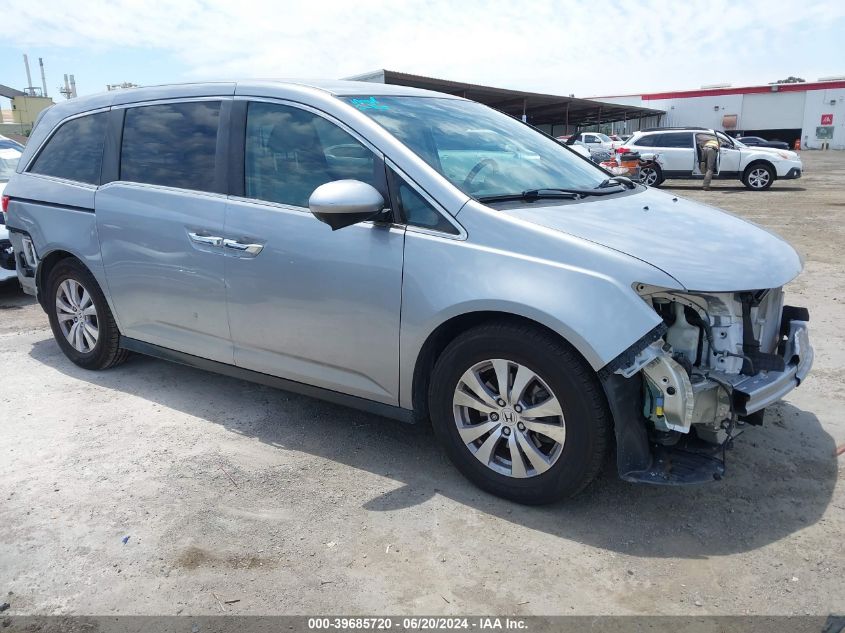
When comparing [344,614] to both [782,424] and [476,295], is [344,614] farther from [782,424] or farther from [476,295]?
[782,424]

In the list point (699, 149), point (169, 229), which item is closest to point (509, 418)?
point (169, 229)

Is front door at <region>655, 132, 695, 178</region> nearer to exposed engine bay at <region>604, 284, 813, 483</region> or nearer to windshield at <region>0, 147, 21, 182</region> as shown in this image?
windshield at <region>0, 147, 21, 182</region>

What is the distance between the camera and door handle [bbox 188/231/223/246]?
3.71 meters

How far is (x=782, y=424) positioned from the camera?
3.83 meters

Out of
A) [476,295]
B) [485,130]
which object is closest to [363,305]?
[476,295]

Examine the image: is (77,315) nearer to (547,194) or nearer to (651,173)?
(547,194)

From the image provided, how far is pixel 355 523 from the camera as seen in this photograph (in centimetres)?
298

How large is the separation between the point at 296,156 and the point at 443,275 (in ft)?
3.78

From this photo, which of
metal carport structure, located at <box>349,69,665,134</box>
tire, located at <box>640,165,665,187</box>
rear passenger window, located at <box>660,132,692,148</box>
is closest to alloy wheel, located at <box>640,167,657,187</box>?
tire, located at <box>640,165,665,187</box>

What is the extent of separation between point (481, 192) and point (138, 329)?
2.54m

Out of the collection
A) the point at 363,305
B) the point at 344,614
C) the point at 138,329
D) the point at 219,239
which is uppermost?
the point at 219,239

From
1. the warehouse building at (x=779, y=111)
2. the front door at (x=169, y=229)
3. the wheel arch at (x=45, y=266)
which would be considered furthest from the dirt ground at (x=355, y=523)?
the warehouse building at (x=779, y=111)

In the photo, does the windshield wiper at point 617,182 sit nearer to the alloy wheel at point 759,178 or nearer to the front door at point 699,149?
the front door at point 699,149

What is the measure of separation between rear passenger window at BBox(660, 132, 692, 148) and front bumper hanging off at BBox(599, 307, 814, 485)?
745 inches
